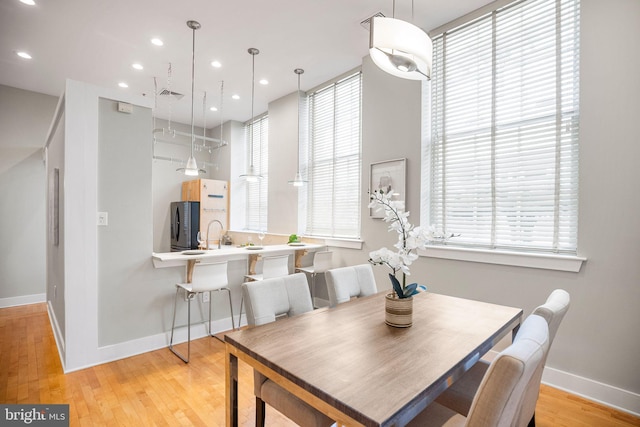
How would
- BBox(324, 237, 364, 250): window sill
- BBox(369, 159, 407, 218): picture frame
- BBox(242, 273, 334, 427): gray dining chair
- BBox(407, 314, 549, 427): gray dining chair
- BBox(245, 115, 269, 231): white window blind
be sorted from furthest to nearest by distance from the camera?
BBox(245, 115, 269, 231): white window blind
BBox(324, 237, 364, 250): window sill
BBox(369, 159, 407, 218): picture frame
BBox(242, 273, 334, 427): gray dining chair
BBox(407, 314, 549, 427): gray dining chair

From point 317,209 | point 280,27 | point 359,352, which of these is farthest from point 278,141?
point 359,352

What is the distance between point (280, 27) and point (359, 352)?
126 inches

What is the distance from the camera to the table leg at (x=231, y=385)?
1467 millimetres

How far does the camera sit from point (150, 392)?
7.58 feet

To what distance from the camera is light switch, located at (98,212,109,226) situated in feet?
9.06

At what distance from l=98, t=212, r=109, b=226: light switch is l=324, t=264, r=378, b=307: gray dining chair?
2.03 meters

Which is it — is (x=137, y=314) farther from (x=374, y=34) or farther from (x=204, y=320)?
(x=374, y=34)

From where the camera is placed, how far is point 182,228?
5.77 metres

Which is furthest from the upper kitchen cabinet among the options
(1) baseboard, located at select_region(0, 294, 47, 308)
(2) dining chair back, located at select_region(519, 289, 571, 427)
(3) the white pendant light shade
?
(2) dining chair back, located at select_region(519, 289, 571, 427)

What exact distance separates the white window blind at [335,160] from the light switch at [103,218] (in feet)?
8.54

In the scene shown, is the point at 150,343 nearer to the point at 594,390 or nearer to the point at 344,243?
the point at 344,243

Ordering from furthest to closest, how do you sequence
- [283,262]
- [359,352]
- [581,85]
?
[283,262] < [581,85] < [359,352]

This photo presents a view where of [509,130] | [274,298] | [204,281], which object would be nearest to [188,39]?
[204,281]

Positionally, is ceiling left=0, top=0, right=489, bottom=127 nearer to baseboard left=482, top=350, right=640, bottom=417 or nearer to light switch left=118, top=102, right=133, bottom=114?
light switch left=118, top=102, right=133, bottom=114
